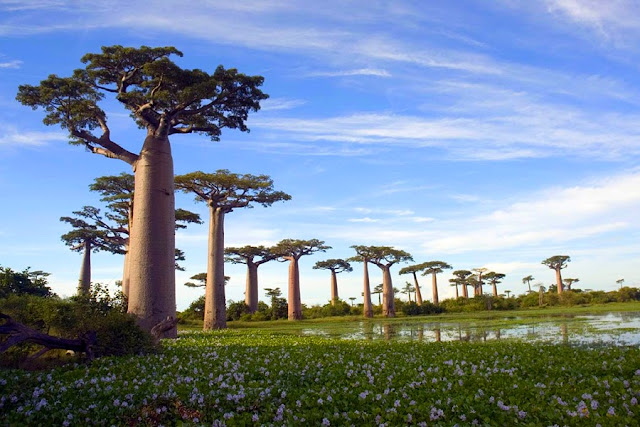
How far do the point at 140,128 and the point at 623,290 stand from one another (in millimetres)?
48354

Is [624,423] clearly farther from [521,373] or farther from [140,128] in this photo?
[140,128]

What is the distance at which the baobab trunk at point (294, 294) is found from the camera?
42062mm

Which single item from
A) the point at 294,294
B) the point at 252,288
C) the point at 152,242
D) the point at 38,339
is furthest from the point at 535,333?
the point at 252,288

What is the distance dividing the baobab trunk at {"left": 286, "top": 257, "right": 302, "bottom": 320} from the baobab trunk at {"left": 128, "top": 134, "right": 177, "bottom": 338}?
26952mm

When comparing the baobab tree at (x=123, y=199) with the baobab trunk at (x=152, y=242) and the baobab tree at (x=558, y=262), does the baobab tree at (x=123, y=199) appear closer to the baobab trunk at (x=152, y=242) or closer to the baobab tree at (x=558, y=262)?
the baobab trunk at (x=152, y=242)

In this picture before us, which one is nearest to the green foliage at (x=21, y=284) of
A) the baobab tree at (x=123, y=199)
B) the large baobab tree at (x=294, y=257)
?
the baobab tree at (x=123, y=199)

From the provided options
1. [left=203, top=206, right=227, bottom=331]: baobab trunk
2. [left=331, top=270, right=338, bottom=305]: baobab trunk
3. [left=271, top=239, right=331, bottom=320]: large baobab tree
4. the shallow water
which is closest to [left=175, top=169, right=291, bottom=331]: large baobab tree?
[left=203, top=206, right=227, bottom=331]: baobab trunk

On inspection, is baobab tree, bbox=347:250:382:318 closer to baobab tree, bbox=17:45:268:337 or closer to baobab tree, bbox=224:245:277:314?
baobab tree, bbox=224:245:277:314

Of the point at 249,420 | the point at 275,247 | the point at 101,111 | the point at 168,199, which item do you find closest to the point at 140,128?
the point at 101,111

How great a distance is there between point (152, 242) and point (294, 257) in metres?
28.5

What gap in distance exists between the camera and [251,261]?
45312mm

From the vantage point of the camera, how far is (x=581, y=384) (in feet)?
19.1

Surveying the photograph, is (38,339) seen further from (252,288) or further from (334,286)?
(334,286)

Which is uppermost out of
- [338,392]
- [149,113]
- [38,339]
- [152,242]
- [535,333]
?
[149,113]
